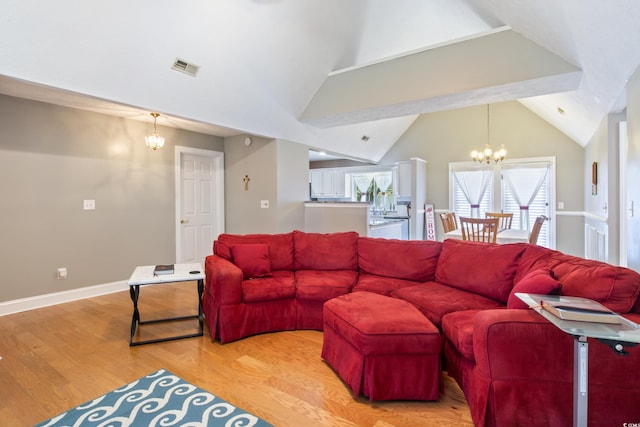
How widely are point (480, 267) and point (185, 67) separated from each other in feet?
11.6

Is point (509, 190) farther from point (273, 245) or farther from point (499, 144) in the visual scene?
point (273, 245)

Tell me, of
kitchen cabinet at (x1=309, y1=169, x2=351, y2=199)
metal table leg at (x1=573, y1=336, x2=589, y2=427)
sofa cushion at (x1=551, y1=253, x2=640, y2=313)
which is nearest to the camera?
metal table leg at (x1=573, y1=336, x2=589, y2=427)

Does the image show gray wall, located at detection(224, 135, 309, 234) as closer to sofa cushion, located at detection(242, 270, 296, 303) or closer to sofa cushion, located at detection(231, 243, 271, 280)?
sofa cushion, located at detection(231, 243, 271, 280)

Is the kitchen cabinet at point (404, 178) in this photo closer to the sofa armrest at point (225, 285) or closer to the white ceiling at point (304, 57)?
the white ceiling at point (304, 57)

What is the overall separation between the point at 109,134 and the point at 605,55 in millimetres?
5399

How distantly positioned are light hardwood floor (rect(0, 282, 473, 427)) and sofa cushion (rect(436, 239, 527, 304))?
0.78m

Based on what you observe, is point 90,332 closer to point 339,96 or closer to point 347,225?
point 347,225

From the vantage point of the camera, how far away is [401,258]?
3.15m

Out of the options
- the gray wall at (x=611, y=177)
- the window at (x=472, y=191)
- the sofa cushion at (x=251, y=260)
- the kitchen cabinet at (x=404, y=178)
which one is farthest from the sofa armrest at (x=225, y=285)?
the window at (x=472, y=191)

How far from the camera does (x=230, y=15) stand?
10.5 ft

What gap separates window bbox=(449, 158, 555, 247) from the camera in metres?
6.39

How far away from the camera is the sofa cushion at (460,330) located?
1859 millimetres

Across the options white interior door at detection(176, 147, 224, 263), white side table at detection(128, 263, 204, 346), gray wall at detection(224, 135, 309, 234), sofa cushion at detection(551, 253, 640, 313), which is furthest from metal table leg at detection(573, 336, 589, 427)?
white interior door at detection(176, 147, 224, 263)

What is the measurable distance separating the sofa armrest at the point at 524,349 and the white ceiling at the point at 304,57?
1865mm
